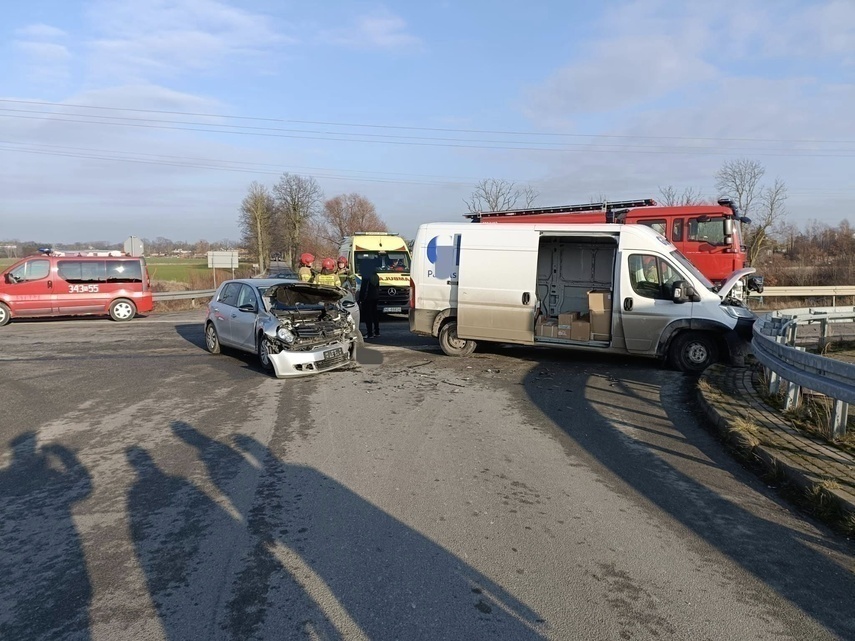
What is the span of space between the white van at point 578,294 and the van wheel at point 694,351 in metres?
0.02

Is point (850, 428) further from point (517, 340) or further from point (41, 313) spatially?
point (41, 313)

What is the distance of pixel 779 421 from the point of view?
6.21 meters

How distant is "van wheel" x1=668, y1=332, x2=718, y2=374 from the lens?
381 inches

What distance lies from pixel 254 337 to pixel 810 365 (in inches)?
310

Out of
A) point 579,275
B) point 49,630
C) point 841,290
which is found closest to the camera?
point 49,630

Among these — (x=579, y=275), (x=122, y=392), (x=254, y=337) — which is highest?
(x=579, y=275)

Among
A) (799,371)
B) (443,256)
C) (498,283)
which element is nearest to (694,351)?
(498,283)

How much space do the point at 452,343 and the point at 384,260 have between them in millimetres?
8894

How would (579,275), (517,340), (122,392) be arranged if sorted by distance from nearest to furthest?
(122,392) < (517,340) < (579,275)

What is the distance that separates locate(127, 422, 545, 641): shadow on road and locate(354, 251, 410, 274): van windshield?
1488cm

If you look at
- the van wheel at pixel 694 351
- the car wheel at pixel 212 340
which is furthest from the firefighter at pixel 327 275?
the van wheel at pixel 694 351

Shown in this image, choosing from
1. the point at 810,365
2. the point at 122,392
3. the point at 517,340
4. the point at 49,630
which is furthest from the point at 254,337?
the point at 810,365

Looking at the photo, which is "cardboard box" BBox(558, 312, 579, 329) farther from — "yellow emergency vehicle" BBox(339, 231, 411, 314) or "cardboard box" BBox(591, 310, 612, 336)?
"yellow emergency vehicle" BBox(339, 231, 411, 314)

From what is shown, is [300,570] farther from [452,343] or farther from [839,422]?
[452,343]
